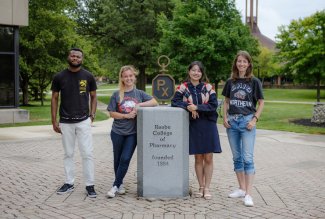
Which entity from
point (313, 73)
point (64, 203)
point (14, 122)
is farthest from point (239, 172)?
point (313, 73)

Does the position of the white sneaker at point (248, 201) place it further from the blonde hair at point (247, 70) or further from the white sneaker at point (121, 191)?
the white sneaker at point (121, 191)

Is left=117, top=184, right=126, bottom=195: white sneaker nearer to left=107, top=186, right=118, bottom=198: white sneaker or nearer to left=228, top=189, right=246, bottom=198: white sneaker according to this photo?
left=107, top=186, right=118, bottom=198: white sneaker

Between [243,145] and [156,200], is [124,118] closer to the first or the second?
[156,200]

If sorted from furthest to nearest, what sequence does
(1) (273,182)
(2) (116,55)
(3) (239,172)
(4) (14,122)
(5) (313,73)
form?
(2) (116,55), (5) (313,73), (4) (14,122), (1) (273,182), (3) (239,172)

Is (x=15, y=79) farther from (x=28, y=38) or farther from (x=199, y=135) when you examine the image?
(x=199, y=135)

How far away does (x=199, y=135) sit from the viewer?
594cm

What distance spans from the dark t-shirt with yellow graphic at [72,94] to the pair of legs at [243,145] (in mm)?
1998

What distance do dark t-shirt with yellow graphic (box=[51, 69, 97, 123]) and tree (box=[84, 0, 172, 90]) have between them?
26.9 meters

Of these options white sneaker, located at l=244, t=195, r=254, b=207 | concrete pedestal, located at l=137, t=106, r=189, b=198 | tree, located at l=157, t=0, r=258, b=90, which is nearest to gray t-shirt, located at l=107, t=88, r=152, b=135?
concrete pedestal, located at l=137, t=106, r=189, b=198

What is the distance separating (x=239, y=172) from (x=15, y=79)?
12.9 meters

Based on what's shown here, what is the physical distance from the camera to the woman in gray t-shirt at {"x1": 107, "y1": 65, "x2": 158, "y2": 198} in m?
6.02

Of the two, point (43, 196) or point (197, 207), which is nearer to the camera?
point (197, 207)

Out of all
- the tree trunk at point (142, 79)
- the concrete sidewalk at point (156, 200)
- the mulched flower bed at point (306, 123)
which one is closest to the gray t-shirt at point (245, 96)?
the concrete sidewalk at point (156, 200)

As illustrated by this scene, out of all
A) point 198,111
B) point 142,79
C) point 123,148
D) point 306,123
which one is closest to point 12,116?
point 306,123
